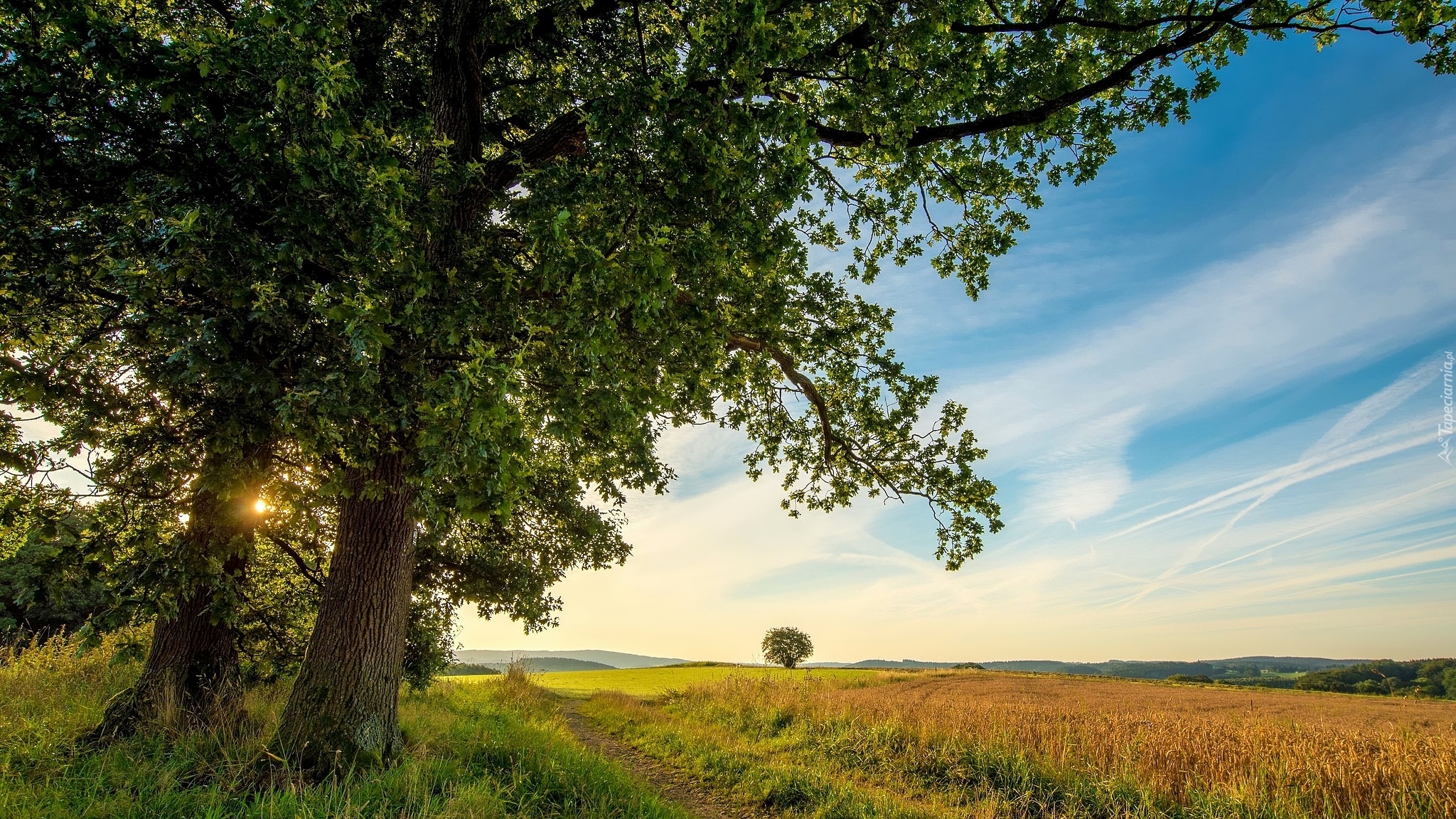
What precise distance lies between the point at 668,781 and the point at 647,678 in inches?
1255

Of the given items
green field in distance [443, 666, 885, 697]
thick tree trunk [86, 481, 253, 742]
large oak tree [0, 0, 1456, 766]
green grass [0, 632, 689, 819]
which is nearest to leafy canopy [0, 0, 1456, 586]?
large oak tree [0, 0, 1456, 766]

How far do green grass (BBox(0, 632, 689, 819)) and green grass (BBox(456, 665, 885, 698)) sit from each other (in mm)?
16242

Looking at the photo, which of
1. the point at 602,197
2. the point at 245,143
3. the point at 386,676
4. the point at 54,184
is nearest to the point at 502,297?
the point at 602,197

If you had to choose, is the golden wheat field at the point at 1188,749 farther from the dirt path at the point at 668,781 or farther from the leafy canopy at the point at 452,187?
the leafy canopy at the point at 452,187

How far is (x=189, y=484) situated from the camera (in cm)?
787

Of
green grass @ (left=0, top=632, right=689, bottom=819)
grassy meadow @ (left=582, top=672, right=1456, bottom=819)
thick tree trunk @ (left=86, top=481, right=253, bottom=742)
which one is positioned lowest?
grassy meadow @ (left=582, top=672, right=1456, bottom=819)

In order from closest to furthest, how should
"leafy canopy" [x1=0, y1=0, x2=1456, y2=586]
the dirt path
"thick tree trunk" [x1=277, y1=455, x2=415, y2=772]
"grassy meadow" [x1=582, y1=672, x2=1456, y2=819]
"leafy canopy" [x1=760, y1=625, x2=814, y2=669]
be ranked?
"leafy canopy" [x1=0, y1=0, x2=1456, y2=586]
"thick tree trunk" [x1=277, y1=455, x2=415, y2=772]
"grassy meadow" [x1=582, y1=672, x2=1456, y2=819]
the dirt path
"leafy canopy" [x1=760, y1=625, x2=814, y2=669]

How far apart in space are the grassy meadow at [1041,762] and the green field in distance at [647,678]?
40.0ft

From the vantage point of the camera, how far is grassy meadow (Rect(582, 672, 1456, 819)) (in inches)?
323

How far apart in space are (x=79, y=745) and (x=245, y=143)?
7397 mm

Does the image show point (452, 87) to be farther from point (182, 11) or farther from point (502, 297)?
point (502, 297)

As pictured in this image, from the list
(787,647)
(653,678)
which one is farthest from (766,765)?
(787,647)

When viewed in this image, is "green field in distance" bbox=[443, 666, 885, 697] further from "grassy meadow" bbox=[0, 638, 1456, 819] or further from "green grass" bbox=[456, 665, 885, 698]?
"grassy meadow" bbox=[0, 638, 1456, 819]

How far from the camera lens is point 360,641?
7055 mm
